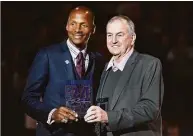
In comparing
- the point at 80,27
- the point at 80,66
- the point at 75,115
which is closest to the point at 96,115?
the point at 75,115

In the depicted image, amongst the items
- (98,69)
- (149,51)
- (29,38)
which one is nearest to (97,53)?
(98,69)

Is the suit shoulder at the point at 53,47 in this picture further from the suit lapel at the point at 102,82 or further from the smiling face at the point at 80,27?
the suit lapel at the point at 102,82

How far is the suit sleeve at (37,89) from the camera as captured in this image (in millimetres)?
1436

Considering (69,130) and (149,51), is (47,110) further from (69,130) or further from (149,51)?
(149,51)

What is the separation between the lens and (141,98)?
130cm

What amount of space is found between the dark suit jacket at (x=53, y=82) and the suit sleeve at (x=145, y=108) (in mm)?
215

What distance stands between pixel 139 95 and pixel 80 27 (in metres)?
0.37

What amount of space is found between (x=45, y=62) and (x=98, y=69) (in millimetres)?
219

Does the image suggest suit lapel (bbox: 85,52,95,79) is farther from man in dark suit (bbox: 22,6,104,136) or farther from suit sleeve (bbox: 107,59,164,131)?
suit sleeve (bbox: 107,59,164,131)

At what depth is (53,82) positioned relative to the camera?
1444mm

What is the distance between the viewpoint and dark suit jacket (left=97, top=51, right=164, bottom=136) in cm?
127

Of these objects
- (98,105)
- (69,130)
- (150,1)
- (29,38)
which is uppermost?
(150,1)

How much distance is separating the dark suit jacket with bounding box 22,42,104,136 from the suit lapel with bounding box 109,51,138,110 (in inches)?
5.3

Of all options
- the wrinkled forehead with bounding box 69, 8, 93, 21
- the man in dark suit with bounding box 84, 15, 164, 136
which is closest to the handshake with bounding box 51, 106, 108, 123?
the man in dark suit with bounding box 84, 15, 164, 136
